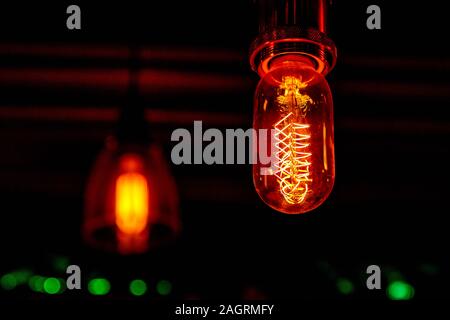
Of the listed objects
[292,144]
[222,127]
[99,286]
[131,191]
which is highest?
[222,127]

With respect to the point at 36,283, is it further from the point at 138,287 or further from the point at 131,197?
the point at 131,197

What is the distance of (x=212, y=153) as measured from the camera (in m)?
3.44

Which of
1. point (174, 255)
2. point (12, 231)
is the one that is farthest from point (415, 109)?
point (12, 231)

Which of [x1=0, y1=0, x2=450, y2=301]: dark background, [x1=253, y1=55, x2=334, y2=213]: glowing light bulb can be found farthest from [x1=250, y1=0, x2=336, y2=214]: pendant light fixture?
[x1=0, y1=0, x2=450, y2=301]: dark background

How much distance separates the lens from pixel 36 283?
4.24m

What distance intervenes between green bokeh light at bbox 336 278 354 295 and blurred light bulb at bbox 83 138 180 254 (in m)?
2.64

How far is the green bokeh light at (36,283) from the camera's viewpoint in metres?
4.18

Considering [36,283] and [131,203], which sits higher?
[36,283]

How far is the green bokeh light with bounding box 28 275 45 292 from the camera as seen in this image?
4184mm

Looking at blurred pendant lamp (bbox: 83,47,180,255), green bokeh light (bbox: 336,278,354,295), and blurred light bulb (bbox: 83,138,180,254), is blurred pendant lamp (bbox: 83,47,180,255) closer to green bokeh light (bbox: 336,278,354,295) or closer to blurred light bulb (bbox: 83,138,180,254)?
blurred light bulb (bbox: 83,138,180,254)

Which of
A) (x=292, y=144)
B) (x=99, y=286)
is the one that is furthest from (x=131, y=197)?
(x=99, y=286)
